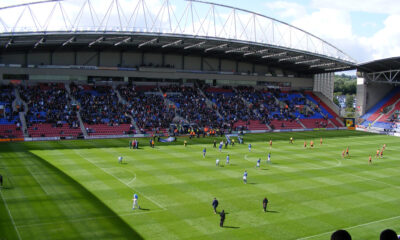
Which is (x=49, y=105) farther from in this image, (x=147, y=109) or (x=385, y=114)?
(x=385, y=114)

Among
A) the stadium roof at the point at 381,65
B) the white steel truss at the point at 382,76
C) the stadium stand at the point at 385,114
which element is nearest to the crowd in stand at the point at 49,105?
the stadium roof at the point at 381,65

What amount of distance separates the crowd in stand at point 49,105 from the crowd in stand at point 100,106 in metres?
1.95

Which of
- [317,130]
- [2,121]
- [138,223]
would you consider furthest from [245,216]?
[317,130]

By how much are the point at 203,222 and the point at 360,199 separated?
44.4 feet

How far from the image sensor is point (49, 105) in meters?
60.2

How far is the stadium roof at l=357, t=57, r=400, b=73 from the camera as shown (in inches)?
2655

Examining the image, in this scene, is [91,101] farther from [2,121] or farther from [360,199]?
[360,199]

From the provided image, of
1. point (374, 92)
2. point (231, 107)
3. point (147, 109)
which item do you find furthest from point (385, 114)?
point (147, 109)

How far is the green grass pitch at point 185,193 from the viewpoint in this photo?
70.8ft

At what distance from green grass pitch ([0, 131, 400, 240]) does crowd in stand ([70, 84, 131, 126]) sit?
1285 cm

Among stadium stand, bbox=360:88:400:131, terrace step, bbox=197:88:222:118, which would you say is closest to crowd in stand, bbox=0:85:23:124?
terrace step, bbox=197:88:222:118

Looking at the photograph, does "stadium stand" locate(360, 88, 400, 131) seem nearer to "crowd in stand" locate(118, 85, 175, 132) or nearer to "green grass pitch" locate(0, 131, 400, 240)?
"green grass pitch" locate(0, 131, 400, 240)

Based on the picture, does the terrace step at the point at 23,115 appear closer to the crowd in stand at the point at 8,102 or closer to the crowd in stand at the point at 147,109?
→ the crowd in stand at the point at 8,102

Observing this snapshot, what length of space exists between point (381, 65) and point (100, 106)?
2071 inches
